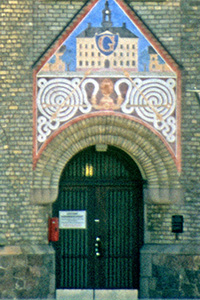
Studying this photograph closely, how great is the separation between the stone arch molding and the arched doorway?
0.54m

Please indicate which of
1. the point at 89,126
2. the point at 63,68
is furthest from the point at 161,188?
the point at 63,68

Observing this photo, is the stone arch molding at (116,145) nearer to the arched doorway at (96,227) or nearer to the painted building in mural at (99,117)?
the painted building in mural at (99,117)

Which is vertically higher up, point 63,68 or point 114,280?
point 63,68

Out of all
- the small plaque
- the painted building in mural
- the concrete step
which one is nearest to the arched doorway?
the small plaque

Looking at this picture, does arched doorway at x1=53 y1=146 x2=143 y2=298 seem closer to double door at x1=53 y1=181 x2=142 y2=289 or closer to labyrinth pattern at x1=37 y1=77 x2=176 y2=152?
double door at x1=53 y1=181 x2=142 y2=289

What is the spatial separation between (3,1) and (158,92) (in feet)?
10.9

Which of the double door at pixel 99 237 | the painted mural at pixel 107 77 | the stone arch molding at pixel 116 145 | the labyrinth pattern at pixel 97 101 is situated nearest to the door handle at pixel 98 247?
the double door at pixel 99 237

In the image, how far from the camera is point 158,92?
12367mm

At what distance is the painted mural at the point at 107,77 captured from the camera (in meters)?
12.3

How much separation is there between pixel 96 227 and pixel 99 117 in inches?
87.0

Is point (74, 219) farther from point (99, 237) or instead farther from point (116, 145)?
point (116, 145)

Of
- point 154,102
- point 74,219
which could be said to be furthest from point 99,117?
point 74,219

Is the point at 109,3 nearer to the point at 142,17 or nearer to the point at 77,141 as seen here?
the point at 142,17

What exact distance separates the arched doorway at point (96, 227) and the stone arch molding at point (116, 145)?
0.54 m
